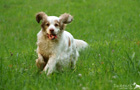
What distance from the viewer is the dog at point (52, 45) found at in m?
5.05

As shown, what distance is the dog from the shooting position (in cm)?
505

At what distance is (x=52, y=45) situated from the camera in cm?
523

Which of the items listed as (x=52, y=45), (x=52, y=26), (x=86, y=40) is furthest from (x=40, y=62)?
(x=86, y=40)

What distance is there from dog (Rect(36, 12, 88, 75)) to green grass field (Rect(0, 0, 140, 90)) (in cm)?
23

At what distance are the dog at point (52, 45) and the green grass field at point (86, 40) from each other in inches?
8.9

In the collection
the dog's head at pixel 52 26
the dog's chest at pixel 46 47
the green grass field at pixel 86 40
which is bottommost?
the green grass field at pixel 86 40

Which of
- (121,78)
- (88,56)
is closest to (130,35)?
(88,56)

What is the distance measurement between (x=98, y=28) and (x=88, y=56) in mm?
5671

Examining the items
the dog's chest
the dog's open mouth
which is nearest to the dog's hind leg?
the dog's chest

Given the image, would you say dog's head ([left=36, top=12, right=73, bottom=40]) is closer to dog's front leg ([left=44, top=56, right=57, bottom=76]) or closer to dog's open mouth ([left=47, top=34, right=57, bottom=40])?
dog's open mouth ([left=47, top=34, right=57, bottom=40])

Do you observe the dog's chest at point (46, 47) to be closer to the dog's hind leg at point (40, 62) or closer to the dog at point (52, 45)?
the dog at point (52, 45)

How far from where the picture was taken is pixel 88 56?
6.61 metres

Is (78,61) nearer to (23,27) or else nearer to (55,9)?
(23,27)

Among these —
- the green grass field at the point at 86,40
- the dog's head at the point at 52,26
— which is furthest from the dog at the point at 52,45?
the green grass field at the point at 86,40
